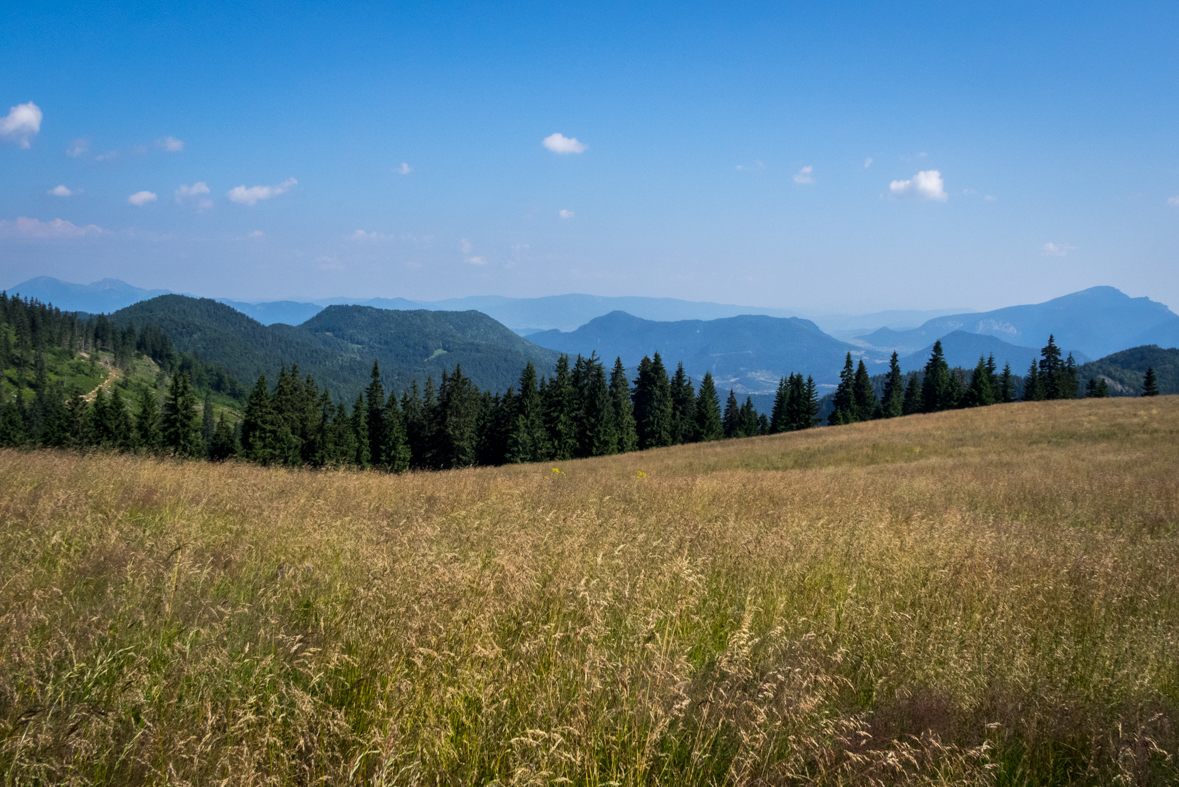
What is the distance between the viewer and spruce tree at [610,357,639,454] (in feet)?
193

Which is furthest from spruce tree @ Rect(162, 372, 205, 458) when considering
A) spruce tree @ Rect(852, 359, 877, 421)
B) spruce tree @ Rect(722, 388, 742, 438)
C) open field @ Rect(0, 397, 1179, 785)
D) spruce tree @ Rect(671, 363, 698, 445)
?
spruce tree @ Rect(852, 359, 877, 421)

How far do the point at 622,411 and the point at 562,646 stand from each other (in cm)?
5635

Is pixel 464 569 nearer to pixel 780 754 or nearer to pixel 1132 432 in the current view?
pixel 780 754

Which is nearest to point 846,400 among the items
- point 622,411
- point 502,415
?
point 622,411

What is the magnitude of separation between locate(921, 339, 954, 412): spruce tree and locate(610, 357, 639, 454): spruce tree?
132 feet

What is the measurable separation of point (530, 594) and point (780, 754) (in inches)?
60.5

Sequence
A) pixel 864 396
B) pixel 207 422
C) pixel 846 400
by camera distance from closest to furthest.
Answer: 1. pixel 846 400
2. pixel 864 396
3. pixel 207 422

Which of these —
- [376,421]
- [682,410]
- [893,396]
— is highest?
[893,396]

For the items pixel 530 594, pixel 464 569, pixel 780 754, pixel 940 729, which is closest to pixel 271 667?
pixel 464 569

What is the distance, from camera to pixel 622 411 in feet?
194

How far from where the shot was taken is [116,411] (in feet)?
196

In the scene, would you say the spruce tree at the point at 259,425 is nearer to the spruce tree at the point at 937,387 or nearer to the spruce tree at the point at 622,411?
the spruce tree at the point at 622,411

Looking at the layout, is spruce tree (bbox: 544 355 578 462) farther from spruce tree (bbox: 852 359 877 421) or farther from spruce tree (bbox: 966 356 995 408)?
spruce tree (bbox: 966 356 995 408)

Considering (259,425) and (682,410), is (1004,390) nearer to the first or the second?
(682,410)
